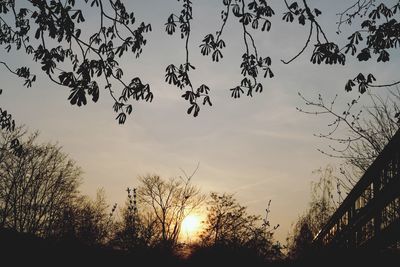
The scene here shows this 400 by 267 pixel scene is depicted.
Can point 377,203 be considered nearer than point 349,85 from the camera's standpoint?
Yes

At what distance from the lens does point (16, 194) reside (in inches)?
1524

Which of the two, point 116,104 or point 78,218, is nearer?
point 116,104

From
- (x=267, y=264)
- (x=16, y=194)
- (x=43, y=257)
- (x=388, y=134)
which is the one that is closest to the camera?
(x=43, y=257)

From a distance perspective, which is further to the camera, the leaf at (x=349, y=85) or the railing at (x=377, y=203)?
the leaf at (x=349, y=85)

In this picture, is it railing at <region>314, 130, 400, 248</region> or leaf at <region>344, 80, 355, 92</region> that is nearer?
railing at <region>314, 130, 400, 248</region>

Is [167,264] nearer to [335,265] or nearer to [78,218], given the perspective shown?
[335,265]

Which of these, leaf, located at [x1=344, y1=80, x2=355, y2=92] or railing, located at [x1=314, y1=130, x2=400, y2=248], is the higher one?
leaf, located at [x1=344, y1=80, x2=355, y2=92]

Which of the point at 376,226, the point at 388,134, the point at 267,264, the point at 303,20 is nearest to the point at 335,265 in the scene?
the point at 376,226

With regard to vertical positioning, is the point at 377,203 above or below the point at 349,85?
below

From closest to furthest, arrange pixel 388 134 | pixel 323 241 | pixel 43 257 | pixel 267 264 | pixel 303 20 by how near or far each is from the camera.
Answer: pixel 43 257, pixel 303 20, pixel 267 264, pixel 323 241, pixel 388 134

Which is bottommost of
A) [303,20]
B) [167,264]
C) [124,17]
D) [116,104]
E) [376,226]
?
[167,264]

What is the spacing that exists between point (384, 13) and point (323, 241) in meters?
5.16

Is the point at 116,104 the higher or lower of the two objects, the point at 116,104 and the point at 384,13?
the lower

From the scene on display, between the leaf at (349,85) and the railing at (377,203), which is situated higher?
the leaf at (349,85)
